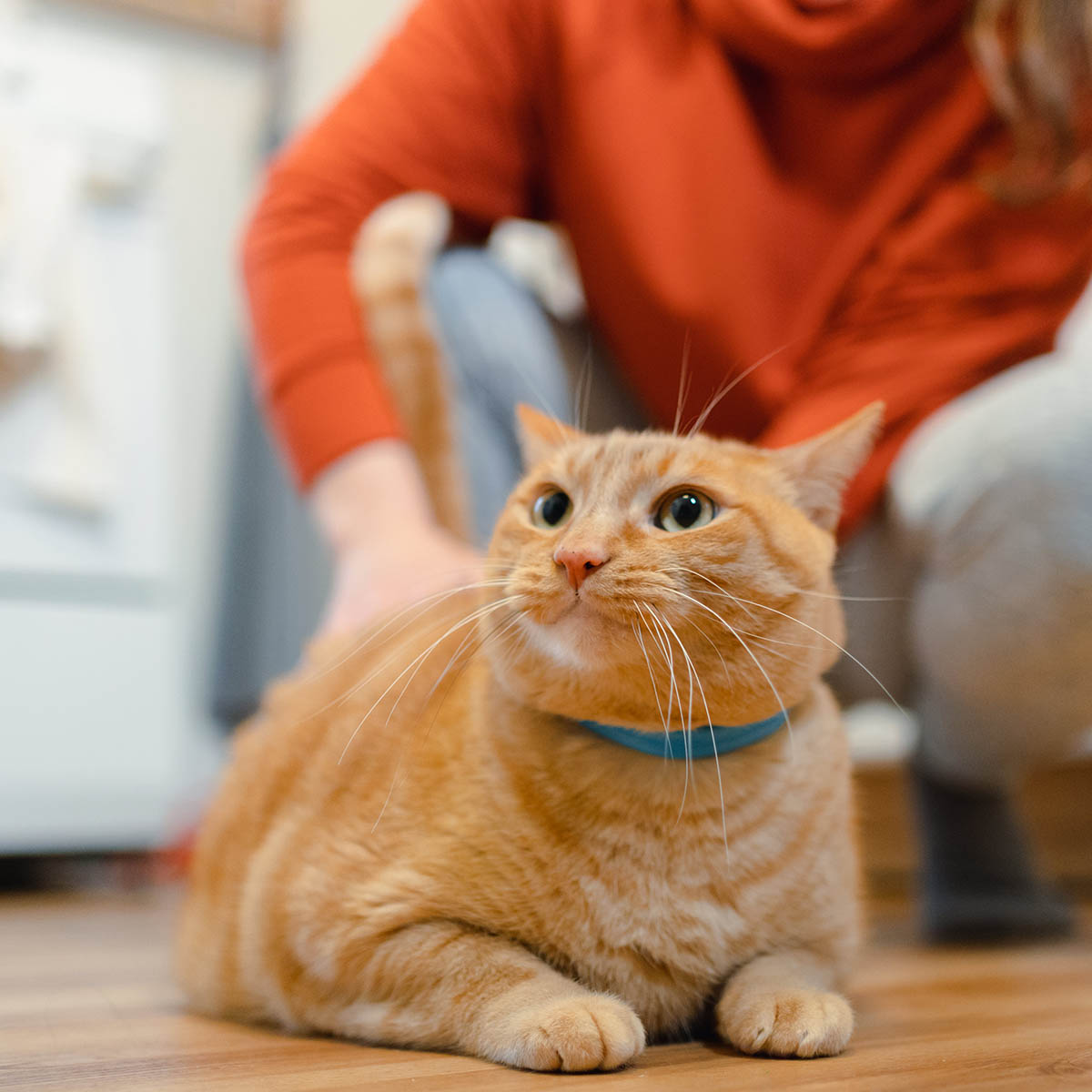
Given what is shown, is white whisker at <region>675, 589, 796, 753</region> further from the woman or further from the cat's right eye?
the woman

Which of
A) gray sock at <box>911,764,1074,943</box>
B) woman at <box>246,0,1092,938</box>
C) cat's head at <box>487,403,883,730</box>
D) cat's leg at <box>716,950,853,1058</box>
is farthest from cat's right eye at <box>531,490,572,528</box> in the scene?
gray sock at <box>911,764,1074,943</box>

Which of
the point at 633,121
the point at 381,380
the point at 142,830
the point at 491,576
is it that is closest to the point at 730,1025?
the point at 491,576

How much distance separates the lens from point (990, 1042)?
31.0 inches

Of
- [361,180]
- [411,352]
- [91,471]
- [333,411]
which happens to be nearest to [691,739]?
[333,411]

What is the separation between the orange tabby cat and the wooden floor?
0.09 ft

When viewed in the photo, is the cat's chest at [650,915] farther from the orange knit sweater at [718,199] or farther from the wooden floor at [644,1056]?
the orange knit sweater at [718,199]

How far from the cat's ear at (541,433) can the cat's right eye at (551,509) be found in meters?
0.08

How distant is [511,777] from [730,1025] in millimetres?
222

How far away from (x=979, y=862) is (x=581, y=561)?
1030 millimetres

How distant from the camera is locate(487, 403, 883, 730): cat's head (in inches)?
28.1

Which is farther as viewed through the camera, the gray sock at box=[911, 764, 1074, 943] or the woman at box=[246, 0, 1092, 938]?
the gray sock at box=[911, 764, 1074, 943]

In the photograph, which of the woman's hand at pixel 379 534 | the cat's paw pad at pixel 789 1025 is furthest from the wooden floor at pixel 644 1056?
the woman's hand at pixel 379 534

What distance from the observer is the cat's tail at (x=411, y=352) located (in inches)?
50.8

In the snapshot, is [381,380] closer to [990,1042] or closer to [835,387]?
[835,387]
